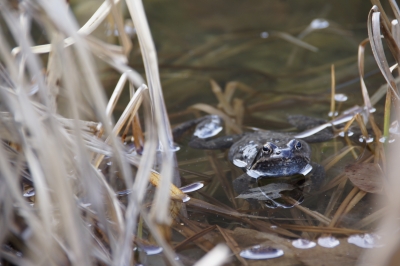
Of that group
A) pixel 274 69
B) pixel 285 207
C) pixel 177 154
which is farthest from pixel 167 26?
pixel 285 207

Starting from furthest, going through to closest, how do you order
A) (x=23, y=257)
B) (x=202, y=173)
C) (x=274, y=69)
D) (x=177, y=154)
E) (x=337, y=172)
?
(x=274, y=69)
(x=177, y=154)
(x=202, y=173)
(x=337, y=172)
(x=23, y=257)

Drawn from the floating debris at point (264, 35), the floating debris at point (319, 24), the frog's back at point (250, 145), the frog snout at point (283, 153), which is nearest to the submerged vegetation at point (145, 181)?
the frog's back at point (250, 145)

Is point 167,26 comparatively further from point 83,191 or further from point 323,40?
point 83,191

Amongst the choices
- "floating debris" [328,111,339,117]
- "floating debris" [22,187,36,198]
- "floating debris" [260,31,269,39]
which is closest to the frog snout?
"floating debris" [328,111,339,117]

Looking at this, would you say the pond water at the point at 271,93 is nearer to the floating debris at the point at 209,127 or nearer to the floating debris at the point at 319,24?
the floating debris at the point at 319,24

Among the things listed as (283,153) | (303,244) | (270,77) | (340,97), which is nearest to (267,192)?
(283,153)

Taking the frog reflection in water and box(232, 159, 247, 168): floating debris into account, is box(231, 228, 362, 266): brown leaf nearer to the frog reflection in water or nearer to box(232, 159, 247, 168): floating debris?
the frog reflection in water

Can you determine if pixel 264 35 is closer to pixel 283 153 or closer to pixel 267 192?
pixel 283 153

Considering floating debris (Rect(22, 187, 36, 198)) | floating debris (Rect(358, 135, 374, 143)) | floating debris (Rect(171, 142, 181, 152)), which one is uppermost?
floating debris (Rect(22, 187, 36, 198))

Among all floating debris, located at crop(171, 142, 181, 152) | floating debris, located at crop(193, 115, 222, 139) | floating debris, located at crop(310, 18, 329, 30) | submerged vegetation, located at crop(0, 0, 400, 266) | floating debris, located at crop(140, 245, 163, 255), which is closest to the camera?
submerged vegetation, located at crop(0, 0, 400, 266)
